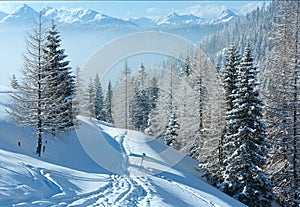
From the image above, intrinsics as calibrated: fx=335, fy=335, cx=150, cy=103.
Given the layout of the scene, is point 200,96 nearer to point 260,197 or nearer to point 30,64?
point 260,197

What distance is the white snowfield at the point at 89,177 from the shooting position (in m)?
13.3

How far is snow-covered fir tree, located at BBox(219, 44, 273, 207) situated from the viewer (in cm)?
2308

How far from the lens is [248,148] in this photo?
23.5 meters

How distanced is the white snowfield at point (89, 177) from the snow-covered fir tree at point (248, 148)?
349 cm

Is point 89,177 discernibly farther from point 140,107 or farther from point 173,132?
point 140,107

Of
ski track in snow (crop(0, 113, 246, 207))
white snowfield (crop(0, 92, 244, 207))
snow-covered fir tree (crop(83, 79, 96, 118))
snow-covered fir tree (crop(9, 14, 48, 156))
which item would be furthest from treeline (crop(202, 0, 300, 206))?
snow-covered fir tree (crop(83, 79, 96, 118))

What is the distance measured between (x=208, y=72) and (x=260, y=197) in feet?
56.7

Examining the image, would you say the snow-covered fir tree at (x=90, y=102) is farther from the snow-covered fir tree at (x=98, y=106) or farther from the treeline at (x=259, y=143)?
the treeline at (x=259, y=143)

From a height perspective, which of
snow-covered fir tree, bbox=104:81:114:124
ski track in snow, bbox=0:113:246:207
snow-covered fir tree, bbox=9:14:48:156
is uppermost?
snow-covered fir tree, bbox=9:14:48:156

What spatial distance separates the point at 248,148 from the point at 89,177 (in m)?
11.6

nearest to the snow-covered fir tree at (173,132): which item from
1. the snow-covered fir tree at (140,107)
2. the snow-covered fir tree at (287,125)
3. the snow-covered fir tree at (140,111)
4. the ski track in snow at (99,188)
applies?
the snow-covered fir tree at (287,125)

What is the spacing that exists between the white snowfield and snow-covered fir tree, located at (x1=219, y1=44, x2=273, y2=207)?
349 centimetres

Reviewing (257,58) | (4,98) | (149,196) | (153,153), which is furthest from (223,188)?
(257,58)

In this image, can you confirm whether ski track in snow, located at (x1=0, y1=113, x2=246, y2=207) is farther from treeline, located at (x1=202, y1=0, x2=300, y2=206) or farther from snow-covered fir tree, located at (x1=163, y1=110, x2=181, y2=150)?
snow-covered fir tree, located at (x1=163, y1=110, x2=181, y2=150)
